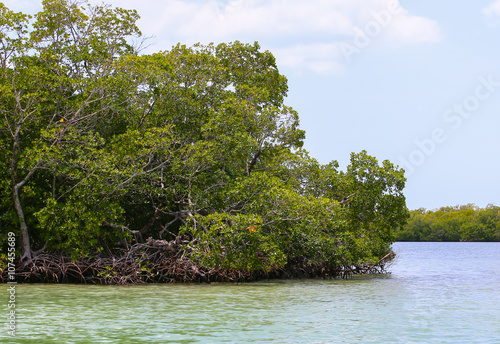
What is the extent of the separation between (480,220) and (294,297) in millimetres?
78146

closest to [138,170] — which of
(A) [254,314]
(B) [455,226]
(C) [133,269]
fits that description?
(C) [133,269]

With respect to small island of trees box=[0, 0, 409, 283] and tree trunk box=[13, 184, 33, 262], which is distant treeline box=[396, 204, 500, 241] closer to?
small island of trees box=[0, 0, 409, 283]

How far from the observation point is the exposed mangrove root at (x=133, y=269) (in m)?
15.6

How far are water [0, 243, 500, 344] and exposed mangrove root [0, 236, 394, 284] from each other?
2.21 feet

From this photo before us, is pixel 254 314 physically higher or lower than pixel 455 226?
lower

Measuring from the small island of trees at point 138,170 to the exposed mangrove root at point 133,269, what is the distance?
0.05 metres

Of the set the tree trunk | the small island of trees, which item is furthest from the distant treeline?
the tree trunk

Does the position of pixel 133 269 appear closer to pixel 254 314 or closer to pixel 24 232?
pixel 24 232

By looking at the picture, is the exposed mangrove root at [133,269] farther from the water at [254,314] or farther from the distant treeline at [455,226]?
the distant treeline at [455,226]

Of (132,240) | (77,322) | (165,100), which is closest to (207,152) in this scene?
(165,100)

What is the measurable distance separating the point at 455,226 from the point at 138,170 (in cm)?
7883

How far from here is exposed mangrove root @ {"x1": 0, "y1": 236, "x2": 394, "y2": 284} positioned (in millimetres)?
15570

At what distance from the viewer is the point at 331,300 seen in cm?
1296

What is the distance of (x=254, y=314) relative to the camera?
10.7 metres
